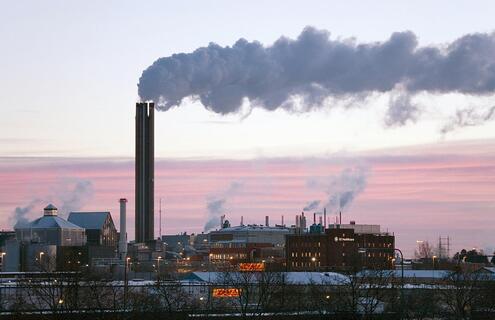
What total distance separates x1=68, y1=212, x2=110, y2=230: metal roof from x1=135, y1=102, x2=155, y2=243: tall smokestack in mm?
21811

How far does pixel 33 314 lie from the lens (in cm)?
6606

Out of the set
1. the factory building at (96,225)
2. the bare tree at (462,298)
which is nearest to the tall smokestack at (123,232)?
the factory building at (96,225)

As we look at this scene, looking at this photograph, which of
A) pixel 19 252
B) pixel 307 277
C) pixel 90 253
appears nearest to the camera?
pixel 307 277

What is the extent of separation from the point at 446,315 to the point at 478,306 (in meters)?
5.10

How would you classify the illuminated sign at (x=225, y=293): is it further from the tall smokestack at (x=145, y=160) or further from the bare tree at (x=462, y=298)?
the tall smokestack at (x=145, y=160)

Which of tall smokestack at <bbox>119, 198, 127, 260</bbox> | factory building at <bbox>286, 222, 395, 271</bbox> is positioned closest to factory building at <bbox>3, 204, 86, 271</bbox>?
tall smokestack at <bbox>119, 198, 127, 260</bbox>

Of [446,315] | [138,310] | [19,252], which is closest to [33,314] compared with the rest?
[138,310]

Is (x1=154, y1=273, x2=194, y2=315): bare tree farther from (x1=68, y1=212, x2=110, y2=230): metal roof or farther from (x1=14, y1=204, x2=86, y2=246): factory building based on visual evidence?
(x1=68, y1=212, x2=110, y2=230): metal roof

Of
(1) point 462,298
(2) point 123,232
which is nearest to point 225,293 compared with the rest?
(1) point 462,298

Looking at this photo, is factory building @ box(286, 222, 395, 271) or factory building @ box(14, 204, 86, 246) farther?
factory building @ box(286, 222, 395, 271)

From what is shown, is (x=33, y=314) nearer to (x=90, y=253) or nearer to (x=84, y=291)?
(x=84, y=291)

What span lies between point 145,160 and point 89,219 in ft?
106

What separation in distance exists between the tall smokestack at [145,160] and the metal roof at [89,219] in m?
21.8

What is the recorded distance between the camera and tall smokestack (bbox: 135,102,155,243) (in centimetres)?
16754
